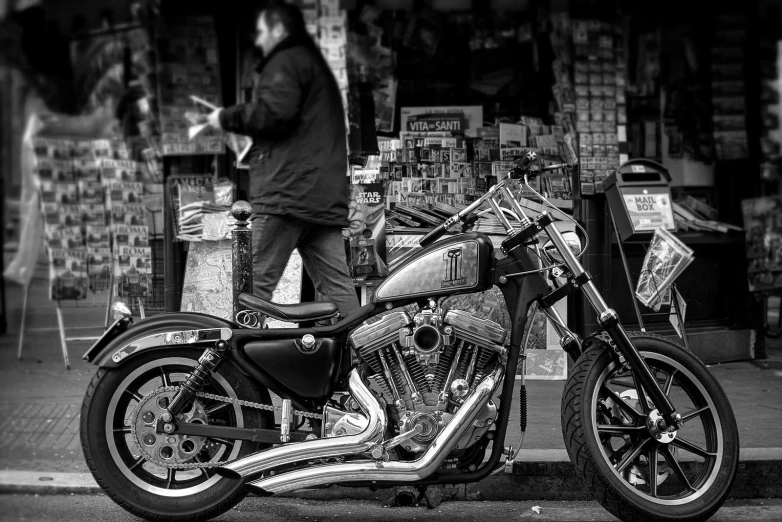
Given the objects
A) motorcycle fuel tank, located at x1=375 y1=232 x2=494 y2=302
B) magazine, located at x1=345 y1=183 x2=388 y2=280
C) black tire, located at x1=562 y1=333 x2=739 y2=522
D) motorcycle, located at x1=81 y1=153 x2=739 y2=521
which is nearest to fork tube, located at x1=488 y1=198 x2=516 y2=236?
motorcycle, located at x1=81 y1=153 x2=739 y2=521

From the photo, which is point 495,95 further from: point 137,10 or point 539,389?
point 137,10

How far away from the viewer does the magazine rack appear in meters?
6.20

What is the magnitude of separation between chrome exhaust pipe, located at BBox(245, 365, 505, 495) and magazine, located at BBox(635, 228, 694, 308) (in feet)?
8.40

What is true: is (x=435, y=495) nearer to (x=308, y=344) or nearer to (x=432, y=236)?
(x=308, y=344)

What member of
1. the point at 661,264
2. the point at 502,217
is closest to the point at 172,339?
the point at 502,217

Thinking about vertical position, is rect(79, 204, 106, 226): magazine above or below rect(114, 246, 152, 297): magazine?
above

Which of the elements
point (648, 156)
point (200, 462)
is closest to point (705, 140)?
point (648, 156)

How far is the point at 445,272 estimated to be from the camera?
12.3 ft

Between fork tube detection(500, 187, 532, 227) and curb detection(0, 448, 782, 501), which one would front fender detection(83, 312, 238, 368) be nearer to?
curb detection(0, 448, 782, 501)

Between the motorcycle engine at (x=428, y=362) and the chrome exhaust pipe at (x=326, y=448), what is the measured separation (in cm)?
9

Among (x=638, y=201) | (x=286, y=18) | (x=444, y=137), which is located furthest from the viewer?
(x=444, y=137)

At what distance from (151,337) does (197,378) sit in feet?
0.83

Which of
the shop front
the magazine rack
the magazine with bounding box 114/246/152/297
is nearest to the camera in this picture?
the magazine rack

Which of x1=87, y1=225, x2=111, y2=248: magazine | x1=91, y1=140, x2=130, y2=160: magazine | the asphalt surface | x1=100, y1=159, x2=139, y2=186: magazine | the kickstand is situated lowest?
the asphalt surface
